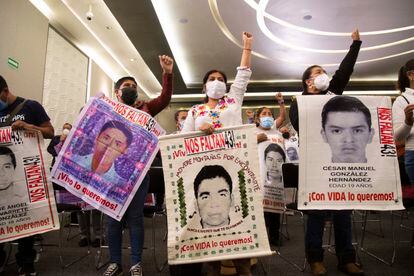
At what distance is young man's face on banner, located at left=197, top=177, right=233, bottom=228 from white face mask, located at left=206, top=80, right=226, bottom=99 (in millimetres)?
662

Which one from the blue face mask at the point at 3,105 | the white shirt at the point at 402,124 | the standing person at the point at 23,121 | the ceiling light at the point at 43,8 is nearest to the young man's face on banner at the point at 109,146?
the standing person at the point at 23,121

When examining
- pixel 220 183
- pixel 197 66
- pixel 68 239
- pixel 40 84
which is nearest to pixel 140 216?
pixel 220 183

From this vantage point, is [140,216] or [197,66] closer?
[140,216]

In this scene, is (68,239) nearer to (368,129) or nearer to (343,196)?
(343,196)

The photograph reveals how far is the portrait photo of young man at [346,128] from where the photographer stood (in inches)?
81.7

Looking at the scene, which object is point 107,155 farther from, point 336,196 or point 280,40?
point 280,40

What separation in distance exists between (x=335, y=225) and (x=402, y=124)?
873 mm

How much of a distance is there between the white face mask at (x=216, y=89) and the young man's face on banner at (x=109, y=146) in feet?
2.26

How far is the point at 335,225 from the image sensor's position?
2344 mm

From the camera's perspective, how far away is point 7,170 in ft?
7.63

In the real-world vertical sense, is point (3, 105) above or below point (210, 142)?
above

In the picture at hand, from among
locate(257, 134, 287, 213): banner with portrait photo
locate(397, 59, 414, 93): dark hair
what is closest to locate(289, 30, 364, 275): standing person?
locate(397, 59, 414, 93): dark hair

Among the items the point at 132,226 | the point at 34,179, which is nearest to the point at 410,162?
the point at 132,226

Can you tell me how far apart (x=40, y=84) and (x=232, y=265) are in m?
5.06
